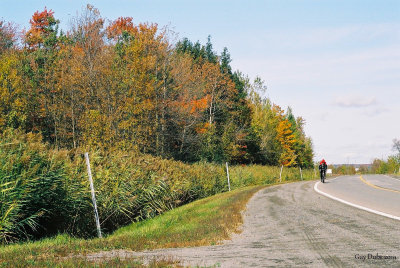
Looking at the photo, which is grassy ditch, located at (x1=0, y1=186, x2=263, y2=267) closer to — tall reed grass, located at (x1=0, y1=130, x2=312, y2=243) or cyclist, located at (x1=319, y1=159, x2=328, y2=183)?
tall reed grass, located at (x1=0, y1=130, x2=312, y2=243)

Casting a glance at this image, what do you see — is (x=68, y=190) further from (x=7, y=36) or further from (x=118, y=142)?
(x=7, y=36)

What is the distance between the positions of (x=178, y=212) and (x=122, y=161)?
3453 mm

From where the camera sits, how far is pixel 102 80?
3231 centimetres

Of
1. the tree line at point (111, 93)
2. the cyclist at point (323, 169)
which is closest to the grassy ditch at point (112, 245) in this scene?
the tree line at point (111, 93)

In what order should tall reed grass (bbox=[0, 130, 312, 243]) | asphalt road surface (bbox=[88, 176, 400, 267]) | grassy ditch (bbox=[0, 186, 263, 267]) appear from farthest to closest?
1. tall reed grass (bbox=[0, 130, 312, 243])
2. grassy ditch (bbox=[0, 186, 263, 267])
3. asphalt road surface (bbox=[88, 176, 400, 267])

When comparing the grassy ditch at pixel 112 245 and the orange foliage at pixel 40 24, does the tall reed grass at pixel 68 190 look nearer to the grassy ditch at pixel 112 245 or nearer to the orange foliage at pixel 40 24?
the grassy ditch at pixel 112 245

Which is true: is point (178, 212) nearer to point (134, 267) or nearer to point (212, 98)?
point (134, 267)

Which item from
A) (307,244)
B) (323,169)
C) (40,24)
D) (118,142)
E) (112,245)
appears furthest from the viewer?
(40,24)

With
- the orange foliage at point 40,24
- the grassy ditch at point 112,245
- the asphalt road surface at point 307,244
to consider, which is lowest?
the grassy ditch at point 112,245

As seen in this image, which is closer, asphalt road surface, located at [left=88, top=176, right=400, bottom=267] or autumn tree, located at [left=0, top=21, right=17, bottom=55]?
asphalt road surface, located at [left=88, top=176, right=400, bottom=267]

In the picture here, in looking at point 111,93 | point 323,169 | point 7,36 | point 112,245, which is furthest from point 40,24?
point 112,245

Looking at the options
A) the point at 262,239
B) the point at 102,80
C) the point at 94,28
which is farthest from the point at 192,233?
the point at 94,28

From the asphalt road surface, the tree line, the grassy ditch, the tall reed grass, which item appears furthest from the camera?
the tree line

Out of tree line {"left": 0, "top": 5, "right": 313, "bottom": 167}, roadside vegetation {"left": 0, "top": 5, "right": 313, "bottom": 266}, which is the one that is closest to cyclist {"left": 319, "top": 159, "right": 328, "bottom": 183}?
roadside vegetation {"left": 0, "top": 5, "right": 313, "bottom": 266}
